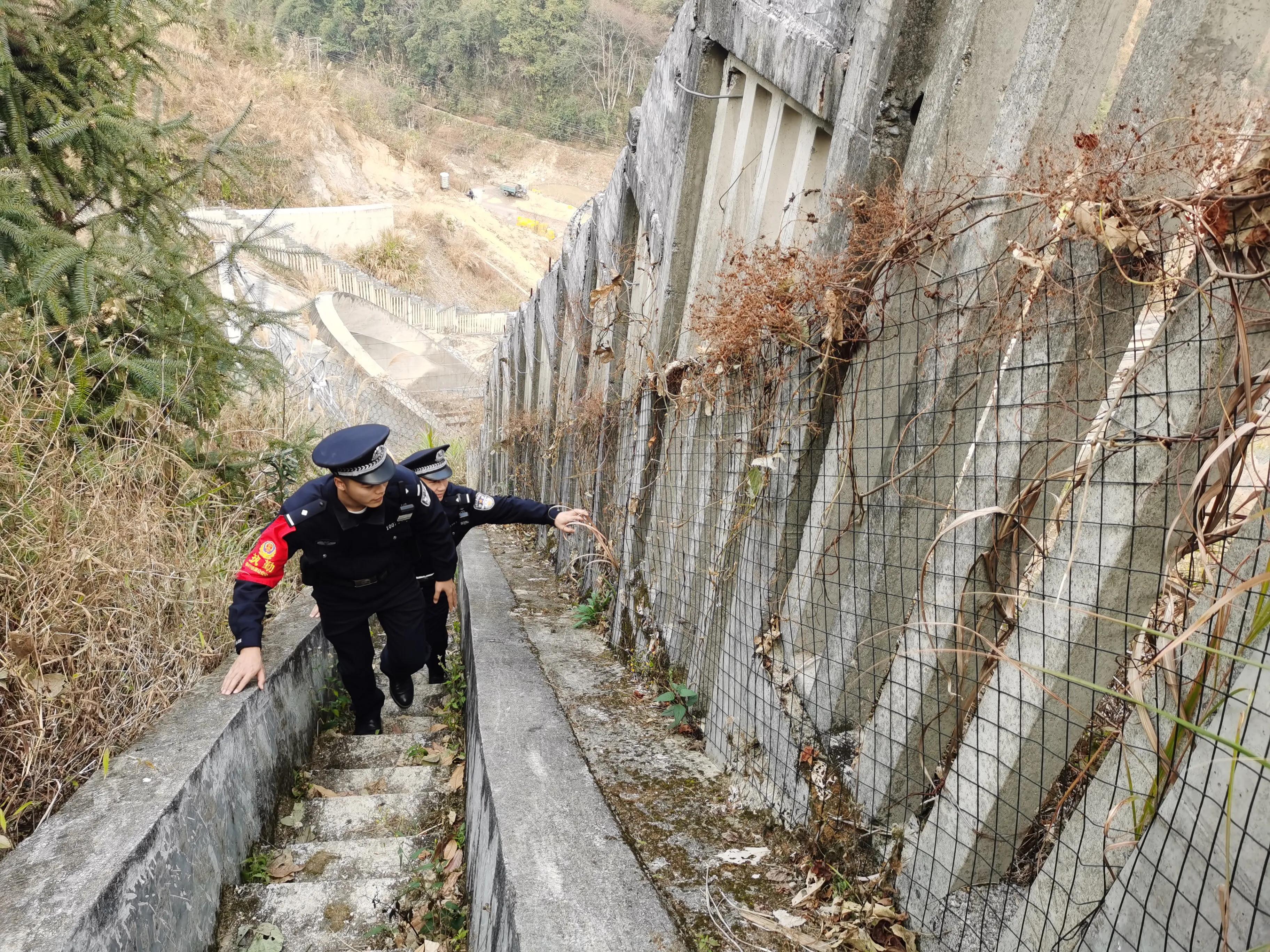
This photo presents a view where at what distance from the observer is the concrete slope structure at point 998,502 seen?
1132 millimetres

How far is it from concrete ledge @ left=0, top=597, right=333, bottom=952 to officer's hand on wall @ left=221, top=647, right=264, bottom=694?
1.6 inches

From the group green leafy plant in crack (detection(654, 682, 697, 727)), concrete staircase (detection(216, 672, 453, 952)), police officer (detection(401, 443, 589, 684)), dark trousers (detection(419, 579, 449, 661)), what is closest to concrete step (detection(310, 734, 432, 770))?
concrete staircase (detection(216, 672, 453, 952))

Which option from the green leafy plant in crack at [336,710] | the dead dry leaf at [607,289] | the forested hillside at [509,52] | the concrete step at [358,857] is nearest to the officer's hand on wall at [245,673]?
the concrete step at [358,857]

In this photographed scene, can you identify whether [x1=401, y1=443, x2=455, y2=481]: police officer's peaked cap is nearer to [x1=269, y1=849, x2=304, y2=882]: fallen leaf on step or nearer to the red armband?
the red armband

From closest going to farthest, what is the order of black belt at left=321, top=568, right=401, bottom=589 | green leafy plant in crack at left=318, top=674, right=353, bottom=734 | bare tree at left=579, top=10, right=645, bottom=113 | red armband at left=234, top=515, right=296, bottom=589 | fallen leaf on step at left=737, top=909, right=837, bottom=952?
1. fallen leaf on step at left=737, top=909, right=837, bottom=952
2. red armband at left=234, top=515, right=296, bottom=589
3. black belt at left=321, top=568, right=401, bottom=589
4. green leafy plant in crack at left=318, top=674, right=353, bottom=734
5. bare tree at left=579, top=10, right=645, bottom=113

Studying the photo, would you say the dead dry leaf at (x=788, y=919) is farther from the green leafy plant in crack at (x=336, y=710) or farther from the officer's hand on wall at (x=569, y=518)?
the green leafy plant in crack at (x=336, y=710)

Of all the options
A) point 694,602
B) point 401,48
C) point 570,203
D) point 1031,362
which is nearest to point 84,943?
point 694,602

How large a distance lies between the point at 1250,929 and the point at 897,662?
0.77 m

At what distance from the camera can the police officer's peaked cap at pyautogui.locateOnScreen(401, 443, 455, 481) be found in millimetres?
4613

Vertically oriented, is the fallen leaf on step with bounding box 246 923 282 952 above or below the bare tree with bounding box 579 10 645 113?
below

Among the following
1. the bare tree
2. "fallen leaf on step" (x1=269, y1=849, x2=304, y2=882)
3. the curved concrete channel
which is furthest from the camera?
the bare tree

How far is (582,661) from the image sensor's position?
3.57m

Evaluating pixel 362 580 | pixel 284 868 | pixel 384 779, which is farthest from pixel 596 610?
pixel 284 868

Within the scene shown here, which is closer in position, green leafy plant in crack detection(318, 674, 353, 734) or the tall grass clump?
the tall grass clump
